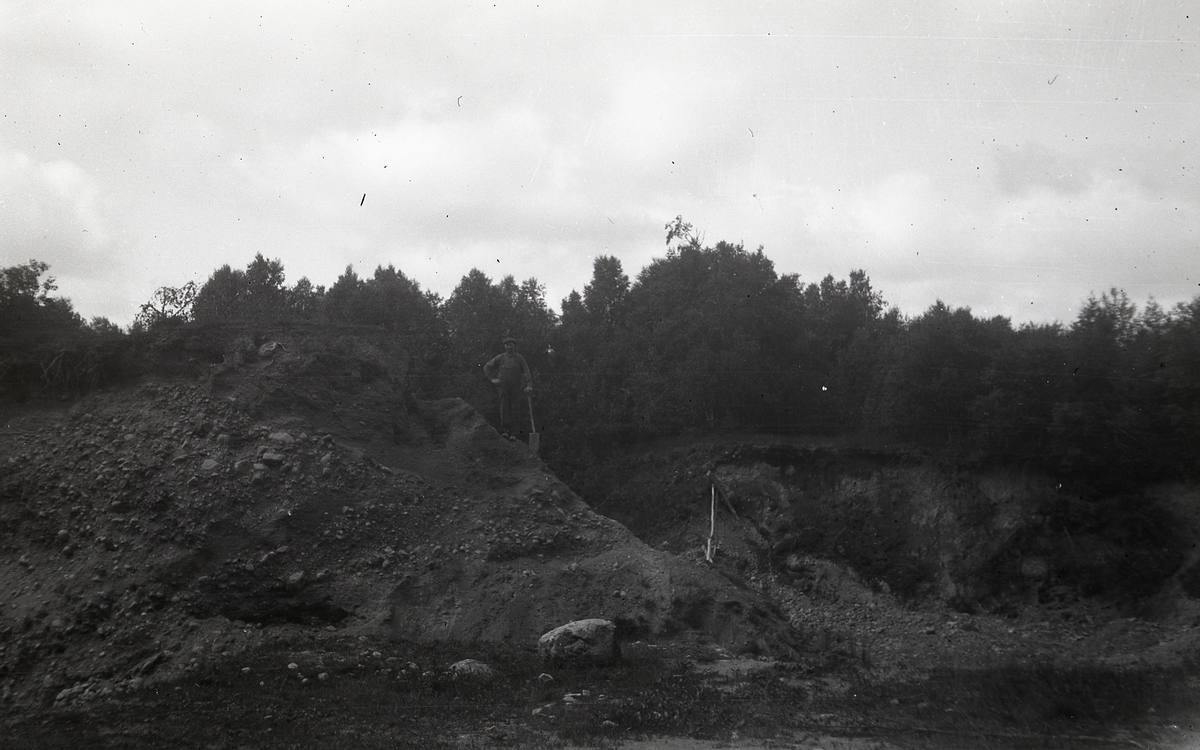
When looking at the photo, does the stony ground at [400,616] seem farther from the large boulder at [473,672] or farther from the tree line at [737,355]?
the tree line at [737,355]

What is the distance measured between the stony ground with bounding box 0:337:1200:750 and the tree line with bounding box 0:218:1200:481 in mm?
2887

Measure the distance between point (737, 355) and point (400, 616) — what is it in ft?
43.8

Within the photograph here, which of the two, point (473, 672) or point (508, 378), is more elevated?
point (508, 378)

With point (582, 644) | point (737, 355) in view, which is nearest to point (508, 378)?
point (737, 355)

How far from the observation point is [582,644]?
47.8 ft

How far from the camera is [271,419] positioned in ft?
58.2

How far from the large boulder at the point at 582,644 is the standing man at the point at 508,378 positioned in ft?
27.4

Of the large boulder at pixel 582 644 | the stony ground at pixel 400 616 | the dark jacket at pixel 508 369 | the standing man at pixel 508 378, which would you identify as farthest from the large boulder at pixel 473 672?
the dark jacket at pixel 508 369

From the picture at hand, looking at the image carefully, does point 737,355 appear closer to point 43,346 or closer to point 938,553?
point 938,553

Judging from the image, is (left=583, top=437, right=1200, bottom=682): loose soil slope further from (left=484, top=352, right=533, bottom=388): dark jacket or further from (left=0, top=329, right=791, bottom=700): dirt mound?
(left=484, top=352, right=533, bottom=388): dark jacket

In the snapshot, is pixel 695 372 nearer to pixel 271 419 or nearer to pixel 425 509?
pixel 425 509

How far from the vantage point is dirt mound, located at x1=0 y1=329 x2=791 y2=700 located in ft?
44.9

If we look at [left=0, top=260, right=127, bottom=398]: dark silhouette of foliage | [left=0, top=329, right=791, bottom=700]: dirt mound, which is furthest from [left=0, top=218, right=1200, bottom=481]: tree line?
[left=0, top=329, right=791, bottom=700]: dirt mound

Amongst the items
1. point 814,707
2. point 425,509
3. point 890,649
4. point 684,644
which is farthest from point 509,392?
point 814,707
